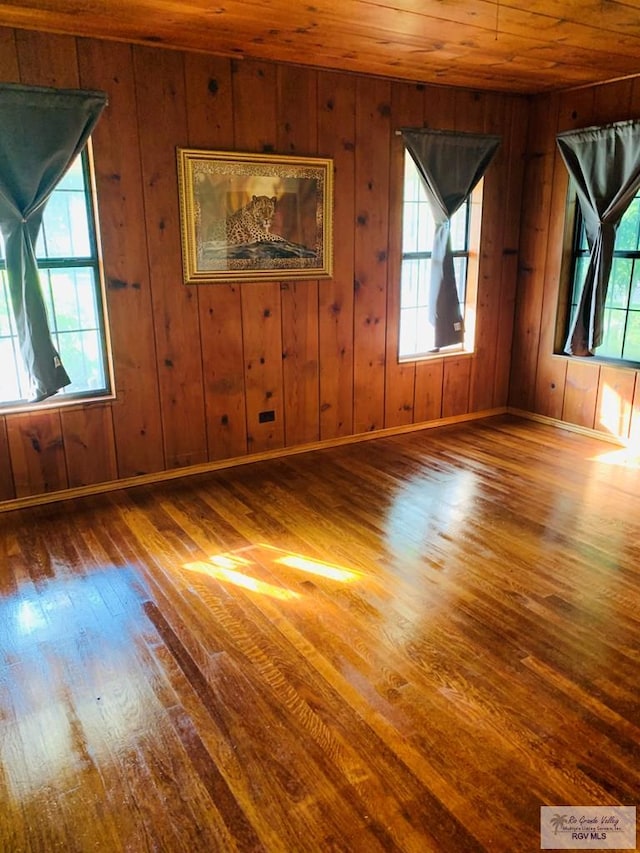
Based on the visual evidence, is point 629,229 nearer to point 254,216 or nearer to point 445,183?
point 445,183

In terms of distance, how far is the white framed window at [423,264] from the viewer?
4.81 meters

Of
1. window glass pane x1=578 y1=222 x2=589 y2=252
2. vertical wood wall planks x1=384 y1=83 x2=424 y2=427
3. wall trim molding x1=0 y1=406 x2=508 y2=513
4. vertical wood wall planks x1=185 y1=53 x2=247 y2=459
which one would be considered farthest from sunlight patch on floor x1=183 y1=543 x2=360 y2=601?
window glass pane x1=578 y1=222 x2=589 y2=252

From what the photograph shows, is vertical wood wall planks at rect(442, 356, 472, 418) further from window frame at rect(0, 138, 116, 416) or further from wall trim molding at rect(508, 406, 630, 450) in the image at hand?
window frame at rect(0, 138, 116, 416)

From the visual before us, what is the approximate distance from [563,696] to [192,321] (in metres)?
2.89

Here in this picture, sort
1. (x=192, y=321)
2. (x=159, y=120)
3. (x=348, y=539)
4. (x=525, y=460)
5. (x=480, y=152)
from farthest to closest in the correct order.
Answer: (x=480, y=152) → (x=525, y=460) → (x=192, y=321) → (x=159, y=120) → (x=348, y=539)

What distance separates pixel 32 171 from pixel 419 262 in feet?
8.85

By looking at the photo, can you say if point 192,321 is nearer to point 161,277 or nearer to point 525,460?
point 161,277

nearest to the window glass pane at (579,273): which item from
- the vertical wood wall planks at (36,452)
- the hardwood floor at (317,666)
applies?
the hardwood floor at (317,666)

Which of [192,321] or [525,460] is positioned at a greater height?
[192,321]

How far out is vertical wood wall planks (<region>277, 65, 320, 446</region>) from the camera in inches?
160

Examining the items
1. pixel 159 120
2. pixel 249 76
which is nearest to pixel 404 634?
pixel 159 120

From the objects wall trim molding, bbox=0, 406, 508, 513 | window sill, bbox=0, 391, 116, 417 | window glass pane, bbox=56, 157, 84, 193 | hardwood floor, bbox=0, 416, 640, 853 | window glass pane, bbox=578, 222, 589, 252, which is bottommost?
hardwood floor, bbox=0, 416, 640, 853

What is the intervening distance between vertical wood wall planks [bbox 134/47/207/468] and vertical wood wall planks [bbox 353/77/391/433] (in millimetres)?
1205

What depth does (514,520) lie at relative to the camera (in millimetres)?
3559
